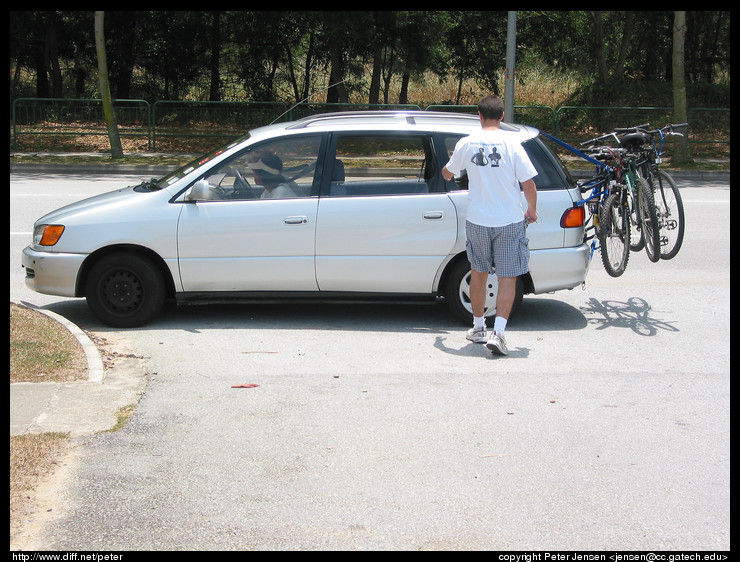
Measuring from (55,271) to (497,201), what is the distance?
3653 mm

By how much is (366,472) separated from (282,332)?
292 centimetres

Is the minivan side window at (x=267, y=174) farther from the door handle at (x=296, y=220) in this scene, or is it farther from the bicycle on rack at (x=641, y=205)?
the bicycle on rack at (x=641, y=205)

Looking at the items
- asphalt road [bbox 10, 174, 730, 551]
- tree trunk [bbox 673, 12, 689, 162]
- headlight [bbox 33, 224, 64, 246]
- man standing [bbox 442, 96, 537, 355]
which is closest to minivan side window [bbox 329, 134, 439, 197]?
man standing [bbox 442, 96, 537, 355]

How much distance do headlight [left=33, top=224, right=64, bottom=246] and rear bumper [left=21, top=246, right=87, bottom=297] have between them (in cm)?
9

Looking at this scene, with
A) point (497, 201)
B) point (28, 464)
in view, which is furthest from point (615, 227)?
point (28, 464)

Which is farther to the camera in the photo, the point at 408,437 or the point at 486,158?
the point at 486,158

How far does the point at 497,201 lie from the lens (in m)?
6.58

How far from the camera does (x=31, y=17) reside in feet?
96.5

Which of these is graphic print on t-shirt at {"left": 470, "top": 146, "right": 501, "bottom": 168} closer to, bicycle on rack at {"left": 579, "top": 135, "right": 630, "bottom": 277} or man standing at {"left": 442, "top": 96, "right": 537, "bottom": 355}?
man standing at {"left": 442, "top": 96, "right": 537, "bottom": 355}

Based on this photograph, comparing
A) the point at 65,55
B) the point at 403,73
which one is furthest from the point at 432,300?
the point at 65,55

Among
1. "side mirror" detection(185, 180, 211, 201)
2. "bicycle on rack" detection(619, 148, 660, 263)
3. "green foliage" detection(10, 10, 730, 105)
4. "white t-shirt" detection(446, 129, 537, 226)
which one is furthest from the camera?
"green foliage" detection(10, 10, 730, 105)

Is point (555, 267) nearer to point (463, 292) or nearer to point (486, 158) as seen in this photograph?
point (463, 292)

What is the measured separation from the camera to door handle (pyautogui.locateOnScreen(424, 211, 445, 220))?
23.8 ft

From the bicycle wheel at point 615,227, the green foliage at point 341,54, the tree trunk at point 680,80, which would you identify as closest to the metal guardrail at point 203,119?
the tree trunk at point 680,80
